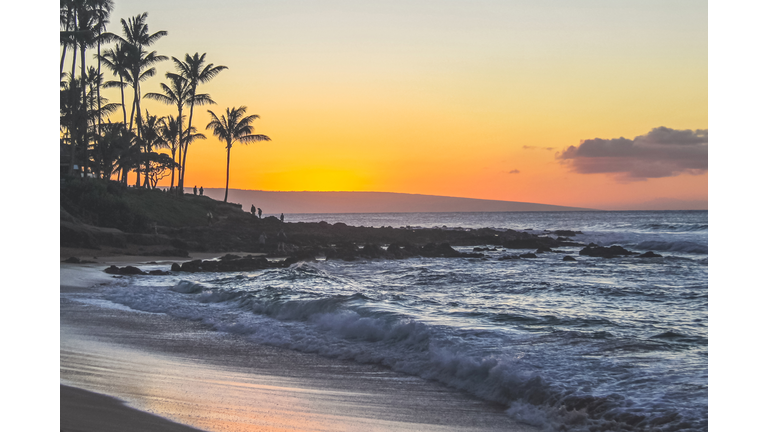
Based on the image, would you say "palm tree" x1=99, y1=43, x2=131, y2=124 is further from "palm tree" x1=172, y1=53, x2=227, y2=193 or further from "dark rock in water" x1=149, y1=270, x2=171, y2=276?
"dark rock in water" x1=149, y1=270, x2=171, y2=276

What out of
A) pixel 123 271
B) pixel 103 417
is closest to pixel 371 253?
pixel 123 271

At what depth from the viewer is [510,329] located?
7621 millimetres

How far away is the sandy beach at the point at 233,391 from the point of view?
4.18 meters

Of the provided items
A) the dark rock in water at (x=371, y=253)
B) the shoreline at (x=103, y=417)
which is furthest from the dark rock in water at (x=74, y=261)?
the shoreline at (x=103, y=417)

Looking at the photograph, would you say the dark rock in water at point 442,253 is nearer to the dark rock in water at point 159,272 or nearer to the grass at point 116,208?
the dark rock in water at point 159,272

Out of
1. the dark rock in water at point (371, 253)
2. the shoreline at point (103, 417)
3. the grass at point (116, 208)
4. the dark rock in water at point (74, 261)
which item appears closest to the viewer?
the shoreline at point (103, 417)

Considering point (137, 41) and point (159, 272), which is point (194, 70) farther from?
point (159, 272)

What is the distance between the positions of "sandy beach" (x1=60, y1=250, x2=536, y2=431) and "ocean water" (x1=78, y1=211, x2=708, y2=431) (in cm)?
43

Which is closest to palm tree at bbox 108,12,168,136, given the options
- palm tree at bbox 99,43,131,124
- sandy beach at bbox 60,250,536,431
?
palm tree at bbox 99,43,131,124

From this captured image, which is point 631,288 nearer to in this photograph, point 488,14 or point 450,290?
point 450,290

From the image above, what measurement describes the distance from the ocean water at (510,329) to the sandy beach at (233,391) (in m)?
0.43

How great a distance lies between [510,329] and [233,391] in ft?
13.7

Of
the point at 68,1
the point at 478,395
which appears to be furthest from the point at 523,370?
the point at 68,1
